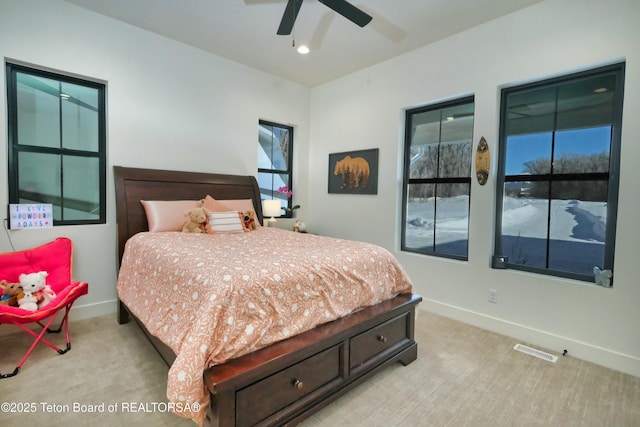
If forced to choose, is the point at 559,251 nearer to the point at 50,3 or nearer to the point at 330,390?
the point at 330,390

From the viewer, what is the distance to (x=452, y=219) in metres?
3.36

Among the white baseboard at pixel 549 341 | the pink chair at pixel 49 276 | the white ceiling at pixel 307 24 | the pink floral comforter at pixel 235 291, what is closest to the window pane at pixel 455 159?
the white ceiling at pixel 307 24

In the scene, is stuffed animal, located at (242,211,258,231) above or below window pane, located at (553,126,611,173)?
below

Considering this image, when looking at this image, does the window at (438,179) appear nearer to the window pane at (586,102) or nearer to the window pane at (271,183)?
the window pane at (586,102)

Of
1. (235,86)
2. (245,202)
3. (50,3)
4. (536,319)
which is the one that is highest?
(50,3)

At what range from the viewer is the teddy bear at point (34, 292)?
2.29 m

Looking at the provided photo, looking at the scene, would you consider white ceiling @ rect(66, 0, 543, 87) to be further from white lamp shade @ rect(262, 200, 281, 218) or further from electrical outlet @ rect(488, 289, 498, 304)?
electrical outlet @ rect(488, 289, 498, 304)

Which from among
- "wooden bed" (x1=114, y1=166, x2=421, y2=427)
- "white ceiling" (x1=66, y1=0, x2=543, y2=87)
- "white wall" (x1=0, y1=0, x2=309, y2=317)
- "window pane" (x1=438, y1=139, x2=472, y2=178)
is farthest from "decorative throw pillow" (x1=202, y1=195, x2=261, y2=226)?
"window pane" (x1=438, y1=139, x2=472, y2=178)

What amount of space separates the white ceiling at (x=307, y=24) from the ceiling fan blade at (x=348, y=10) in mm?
445

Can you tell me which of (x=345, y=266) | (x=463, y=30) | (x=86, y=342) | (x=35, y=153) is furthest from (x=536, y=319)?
(x=35, y=153)

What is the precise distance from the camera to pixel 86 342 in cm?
251

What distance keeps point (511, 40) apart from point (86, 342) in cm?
441

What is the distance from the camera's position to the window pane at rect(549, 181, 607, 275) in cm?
248

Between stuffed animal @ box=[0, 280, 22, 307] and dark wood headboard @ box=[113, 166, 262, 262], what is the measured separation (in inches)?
29.3
